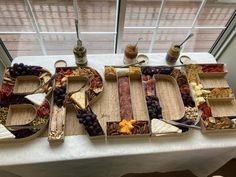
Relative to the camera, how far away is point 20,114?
3.75 ft

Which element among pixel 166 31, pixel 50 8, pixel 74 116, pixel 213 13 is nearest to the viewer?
pixel 74 116

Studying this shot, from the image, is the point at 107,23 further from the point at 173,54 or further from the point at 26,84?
the point at 26,84

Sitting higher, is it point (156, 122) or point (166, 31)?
point (166, 31)

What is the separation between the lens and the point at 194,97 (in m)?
1.24

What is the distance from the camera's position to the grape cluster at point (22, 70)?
1.23 meters

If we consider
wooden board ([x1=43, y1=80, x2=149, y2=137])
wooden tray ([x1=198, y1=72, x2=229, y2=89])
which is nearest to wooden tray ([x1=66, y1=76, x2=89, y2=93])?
wooden board ([x1=43, y1=80, x2=149, y2=137])

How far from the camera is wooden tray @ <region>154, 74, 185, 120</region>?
1.20 m

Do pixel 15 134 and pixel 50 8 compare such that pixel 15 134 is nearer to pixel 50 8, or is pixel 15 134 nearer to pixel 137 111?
pixel 137 111

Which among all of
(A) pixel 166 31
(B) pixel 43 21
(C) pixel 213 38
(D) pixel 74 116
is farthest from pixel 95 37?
(C) pixel 213 38

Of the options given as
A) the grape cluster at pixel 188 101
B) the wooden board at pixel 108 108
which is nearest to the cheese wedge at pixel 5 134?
the wooden board at pixel 108 108

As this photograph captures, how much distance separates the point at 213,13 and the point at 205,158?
94 centimetres

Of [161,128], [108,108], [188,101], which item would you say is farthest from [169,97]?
[108,108]

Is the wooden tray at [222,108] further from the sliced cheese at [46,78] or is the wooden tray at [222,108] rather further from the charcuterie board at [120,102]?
the sliced cheese at [46,78]

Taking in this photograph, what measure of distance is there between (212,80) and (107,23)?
2.44 feet
